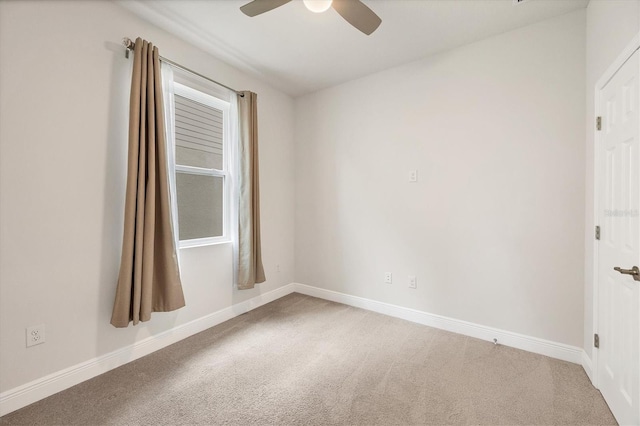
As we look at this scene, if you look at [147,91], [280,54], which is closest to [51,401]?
[147,91]

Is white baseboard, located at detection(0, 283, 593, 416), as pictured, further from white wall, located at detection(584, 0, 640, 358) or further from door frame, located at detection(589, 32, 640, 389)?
white wall, located at detection(584, 0, 640, 358)

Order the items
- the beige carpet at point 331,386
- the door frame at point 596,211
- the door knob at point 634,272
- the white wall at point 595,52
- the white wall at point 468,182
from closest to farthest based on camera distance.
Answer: the door knob at point 634,272, the white wall at point 595,52, the beige carpet at point 331,386, the door frame at point 596,211, the white wall at point 468,182

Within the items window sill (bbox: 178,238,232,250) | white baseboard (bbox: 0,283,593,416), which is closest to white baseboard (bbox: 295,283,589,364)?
white baseboard (bbox: 0,283,593,416)

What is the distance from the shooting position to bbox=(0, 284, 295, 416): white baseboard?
1.66 meters

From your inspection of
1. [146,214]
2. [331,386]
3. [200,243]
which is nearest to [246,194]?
[200,243]

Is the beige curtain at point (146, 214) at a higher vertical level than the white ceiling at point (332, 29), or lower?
lower

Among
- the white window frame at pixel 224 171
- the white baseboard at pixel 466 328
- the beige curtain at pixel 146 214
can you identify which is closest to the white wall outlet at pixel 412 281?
the white baseboard at pixel 466 328

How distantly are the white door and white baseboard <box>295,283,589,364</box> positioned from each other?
0.38 meters

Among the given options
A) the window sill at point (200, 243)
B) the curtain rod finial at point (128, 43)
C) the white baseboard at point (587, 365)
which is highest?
the curtain rod finial at point (128, 43)

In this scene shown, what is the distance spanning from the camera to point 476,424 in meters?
1.54

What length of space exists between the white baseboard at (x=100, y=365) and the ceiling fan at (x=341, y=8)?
8.60 ft

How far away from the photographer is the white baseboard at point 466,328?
86.0 inches

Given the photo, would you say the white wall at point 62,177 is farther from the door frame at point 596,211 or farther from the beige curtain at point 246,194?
the door frame at point 596,211

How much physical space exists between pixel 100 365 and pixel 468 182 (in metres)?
3.37
